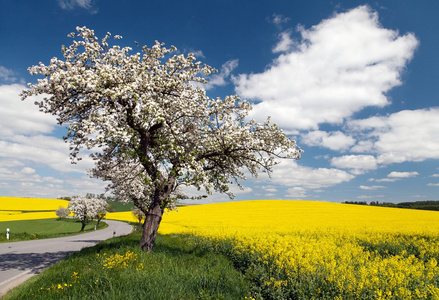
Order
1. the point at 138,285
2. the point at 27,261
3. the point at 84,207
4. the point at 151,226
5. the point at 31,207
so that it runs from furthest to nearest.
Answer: the point at 31,207, the point at 84,207, the point at 27,261, the point at 151,226, the point at 138,285

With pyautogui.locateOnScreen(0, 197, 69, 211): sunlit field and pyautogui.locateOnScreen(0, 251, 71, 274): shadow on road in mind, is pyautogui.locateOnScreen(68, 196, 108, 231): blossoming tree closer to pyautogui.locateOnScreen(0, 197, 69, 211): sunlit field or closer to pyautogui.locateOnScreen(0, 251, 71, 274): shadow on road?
pyautogui.locateOnScreen(0, 251, 71, 274): shadow on road

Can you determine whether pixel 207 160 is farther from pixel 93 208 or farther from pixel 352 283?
pixel 93 208

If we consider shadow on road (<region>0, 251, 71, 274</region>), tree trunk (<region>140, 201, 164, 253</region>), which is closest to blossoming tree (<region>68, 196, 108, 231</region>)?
shadow on road (<region>0, 251, 71, 274</region>)

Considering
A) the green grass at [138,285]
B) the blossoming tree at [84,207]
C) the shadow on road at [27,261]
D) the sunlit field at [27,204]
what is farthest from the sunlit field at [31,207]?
the green grass at [138,285]

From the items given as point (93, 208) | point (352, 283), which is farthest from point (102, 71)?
point (93, 208)

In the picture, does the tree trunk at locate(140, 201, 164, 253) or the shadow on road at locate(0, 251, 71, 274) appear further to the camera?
the shadow on road at locate(0, 251, 71, 274)

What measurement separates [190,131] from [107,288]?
21.8ft

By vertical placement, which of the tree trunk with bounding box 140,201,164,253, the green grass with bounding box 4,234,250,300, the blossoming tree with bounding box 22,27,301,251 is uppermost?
the blossoming tree with bounding box 22,27,301,251

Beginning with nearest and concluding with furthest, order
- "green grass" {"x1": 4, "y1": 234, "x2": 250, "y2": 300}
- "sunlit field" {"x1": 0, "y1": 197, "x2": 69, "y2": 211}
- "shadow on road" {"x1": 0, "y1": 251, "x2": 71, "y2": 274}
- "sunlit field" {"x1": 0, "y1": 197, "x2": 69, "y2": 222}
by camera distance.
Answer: "green grass" {"x1": 4, "y1": 234, "x2": 250, "y2": 300} < "shadow on road" {"x1": 0, "y1": 251, "x2": 71, "y2": 274} < "sunlit field" {"x1": 0, "y1": 197, "x2": 69, "y2": 222} < "sunlit field" {"x1": 0, "y1": 197, "x2": 69, "y2": 211}

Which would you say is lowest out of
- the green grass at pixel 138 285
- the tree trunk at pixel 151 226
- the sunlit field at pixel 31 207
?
the sunlit field at pixel 31 207

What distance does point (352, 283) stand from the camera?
6238mm

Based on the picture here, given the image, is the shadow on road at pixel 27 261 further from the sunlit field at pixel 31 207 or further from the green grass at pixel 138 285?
the sunlit field at pixel 31 207

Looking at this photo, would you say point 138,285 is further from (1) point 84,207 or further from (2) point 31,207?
(2) point 31,207

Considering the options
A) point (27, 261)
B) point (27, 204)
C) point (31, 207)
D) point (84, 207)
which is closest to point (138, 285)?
point (27, 261)
